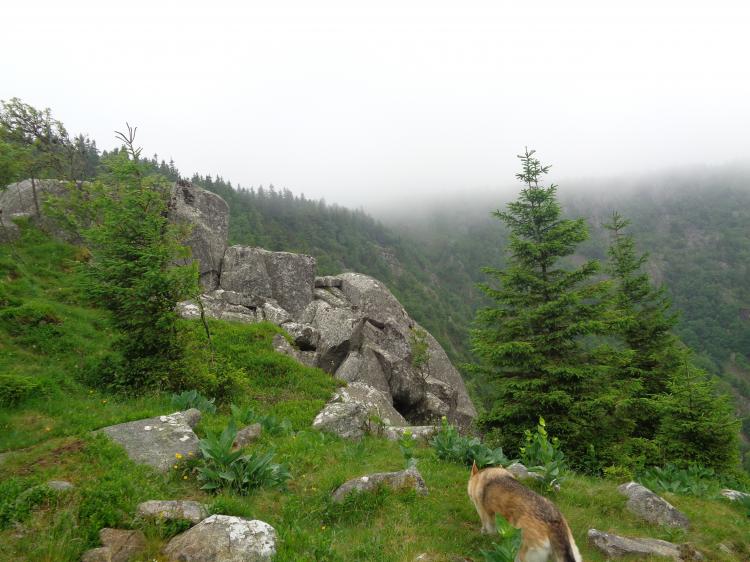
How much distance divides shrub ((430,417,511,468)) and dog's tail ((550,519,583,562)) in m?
4.28

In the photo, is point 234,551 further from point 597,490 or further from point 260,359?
point 260,359

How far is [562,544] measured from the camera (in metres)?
4.51

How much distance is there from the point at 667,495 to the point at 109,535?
35.7ft

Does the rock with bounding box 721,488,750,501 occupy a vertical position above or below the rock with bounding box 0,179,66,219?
below

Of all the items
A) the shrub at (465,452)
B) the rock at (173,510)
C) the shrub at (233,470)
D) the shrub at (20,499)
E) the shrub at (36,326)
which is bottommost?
the shrub at (465,452)

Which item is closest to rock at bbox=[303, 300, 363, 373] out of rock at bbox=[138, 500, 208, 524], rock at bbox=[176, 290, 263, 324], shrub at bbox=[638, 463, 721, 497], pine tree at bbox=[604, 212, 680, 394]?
rock at bbox=[176, 290, 263, 324]

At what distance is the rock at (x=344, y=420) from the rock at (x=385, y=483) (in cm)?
389

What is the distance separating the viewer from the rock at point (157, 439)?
723 cm

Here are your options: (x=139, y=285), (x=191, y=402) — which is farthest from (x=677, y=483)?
(x=139, y=285)

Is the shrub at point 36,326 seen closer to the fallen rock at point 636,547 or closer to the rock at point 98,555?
the rock at point 98,555

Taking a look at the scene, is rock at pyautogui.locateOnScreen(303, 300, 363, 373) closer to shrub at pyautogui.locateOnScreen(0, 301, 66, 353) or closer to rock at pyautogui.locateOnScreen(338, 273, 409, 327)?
rock at pyautogui.locateOnScreen(338, 273, 409, 327)

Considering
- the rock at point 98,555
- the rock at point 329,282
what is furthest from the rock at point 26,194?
the rock at point 98,555

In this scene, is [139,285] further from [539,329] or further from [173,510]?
[539,329]

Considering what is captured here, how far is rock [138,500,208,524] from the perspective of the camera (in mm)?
5426
